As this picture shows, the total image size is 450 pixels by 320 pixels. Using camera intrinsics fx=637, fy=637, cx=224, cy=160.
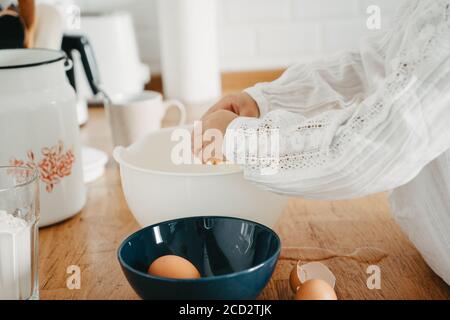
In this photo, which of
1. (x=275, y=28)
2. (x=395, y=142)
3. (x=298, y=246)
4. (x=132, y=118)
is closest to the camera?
(x=395, y=142)

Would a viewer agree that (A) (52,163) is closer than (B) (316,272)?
No

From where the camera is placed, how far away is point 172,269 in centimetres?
60

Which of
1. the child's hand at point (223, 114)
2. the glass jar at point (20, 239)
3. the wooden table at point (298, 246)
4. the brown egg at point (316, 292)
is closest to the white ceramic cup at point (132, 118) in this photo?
the wooden table at point (298, 246)

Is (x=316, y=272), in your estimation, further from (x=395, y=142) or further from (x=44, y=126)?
(x=44, y=126)

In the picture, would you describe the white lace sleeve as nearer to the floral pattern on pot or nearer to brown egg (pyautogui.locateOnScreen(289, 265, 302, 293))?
brown egg (pyautogui.locateOnScreen(289, 265, 302, 293))

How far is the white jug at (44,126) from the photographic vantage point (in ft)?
2.69

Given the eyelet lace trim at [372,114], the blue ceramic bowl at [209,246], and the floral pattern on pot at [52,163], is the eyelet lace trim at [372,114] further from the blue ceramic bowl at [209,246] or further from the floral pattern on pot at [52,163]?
the floral pattern on pot at [52,163]

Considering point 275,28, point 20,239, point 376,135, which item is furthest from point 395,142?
point 275,28

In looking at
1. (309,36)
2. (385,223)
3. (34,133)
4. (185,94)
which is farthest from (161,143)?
(309,36)

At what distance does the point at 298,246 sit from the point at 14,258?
13.5 inches

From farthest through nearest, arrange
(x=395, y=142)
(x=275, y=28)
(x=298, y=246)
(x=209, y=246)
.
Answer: (x=275, y=28)
(x=298, y=246)
(x=209, y=246)
(x=395, y=142)

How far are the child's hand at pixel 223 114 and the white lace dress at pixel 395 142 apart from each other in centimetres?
6

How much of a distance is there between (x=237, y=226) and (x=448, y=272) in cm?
22
